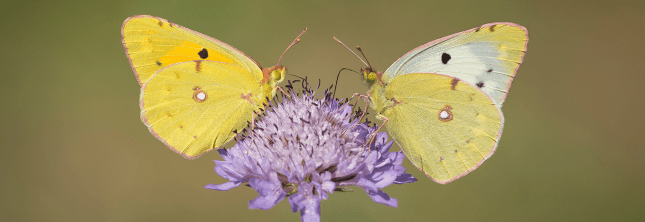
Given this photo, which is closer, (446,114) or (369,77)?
(446,114)

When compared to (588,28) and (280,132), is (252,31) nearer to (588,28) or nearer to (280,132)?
(280,132)

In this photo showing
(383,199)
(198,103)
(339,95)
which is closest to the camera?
(383,199)

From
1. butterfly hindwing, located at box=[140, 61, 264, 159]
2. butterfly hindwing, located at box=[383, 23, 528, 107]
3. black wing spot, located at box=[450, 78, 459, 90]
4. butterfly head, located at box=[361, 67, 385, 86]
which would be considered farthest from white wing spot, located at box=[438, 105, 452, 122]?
butterfly hindwing, located at box=[140, 61, 264, 159]

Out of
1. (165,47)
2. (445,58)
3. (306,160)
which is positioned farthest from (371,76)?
(165,47)

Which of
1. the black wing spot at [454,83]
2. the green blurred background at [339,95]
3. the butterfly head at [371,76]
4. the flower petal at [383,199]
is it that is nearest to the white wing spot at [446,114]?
the black wing spot at [454,83]

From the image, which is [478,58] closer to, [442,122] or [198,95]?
[442,122]

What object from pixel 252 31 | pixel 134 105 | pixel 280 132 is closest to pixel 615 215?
pixel 280 132

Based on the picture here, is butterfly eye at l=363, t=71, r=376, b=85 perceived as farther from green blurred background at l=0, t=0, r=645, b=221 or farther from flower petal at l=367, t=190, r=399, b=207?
green blurred background at l=0, t=0, r=645, b=221
